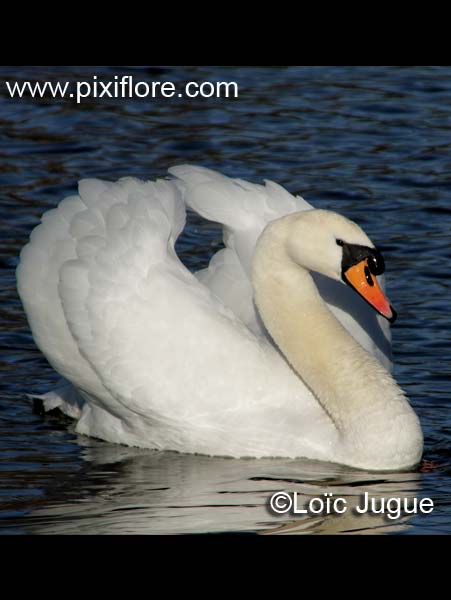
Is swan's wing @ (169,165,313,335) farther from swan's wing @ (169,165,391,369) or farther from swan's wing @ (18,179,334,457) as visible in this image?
swan's wing @ (18,179,334,457)

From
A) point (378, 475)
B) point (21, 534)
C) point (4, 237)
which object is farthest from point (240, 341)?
point (4, 237)

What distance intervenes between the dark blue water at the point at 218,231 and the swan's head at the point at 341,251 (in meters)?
1.00

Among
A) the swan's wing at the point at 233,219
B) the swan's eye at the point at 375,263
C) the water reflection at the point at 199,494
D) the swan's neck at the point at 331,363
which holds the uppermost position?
the swan's wing at the point at 233,219

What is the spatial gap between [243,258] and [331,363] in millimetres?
991

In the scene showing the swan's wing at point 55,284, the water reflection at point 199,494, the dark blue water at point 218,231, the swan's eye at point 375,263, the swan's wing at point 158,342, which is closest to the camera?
the water reflection at point 199,494

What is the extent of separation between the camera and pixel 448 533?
763 centimetres

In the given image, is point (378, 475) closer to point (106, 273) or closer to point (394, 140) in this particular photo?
point (106, 273)

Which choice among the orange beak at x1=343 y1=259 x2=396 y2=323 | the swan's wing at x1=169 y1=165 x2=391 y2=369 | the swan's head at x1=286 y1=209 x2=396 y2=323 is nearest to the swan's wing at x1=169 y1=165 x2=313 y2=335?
the swan's wing at x1=169 y1=165 x2=391 y2=369

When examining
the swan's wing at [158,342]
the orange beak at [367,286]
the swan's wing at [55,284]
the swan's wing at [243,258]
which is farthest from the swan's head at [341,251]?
the swan's wing at [55,284]

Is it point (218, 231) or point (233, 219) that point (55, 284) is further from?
point (218, 231)

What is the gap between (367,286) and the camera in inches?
330

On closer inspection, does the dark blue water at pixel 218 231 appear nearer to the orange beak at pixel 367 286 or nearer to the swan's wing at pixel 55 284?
the swan's wing at pixel 55 284

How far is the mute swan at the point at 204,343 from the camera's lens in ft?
28.6

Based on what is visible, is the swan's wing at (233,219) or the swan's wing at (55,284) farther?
the swan's wing at (233,219)
